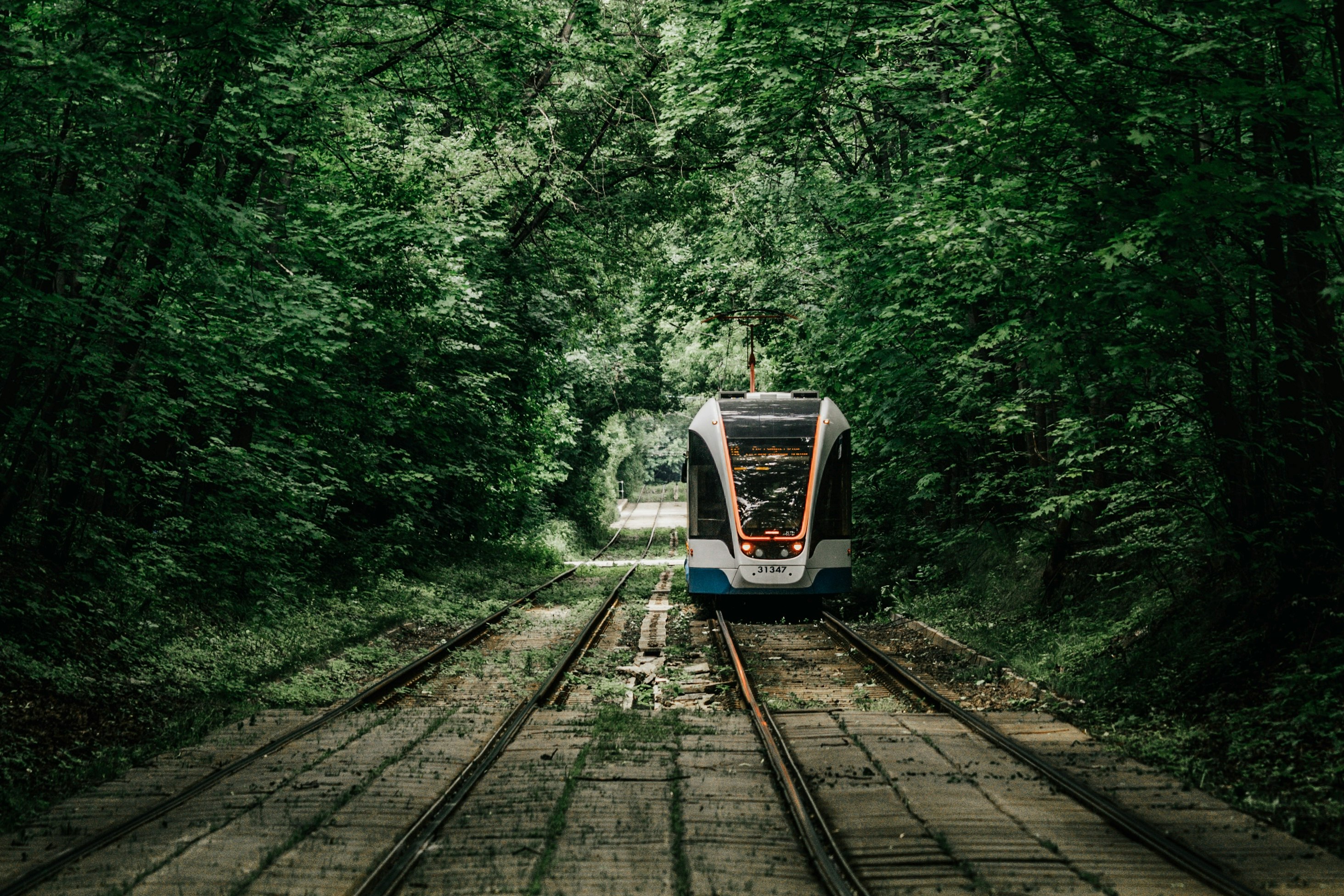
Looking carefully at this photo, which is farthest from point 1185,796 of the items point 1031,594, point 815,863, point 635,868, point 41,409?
point 41,409

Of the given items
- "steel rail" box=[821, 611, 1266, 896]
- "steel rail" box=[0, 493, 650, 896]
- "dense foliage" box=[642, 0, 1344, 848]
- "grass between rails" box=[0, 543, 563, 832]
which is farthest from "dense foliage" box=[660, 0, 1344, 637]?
"grass between rails" box=[0, 543, 563, 832]

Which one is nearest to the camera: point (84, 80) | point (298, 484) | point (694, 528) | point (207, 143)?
point (84, 80)

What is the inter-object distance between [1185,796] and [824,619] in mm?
8998

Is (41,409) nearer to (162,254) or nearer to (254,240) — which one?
(162,254)

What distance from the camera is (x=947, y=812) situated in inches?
229

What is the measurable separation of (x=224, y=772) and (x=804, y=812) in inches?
146

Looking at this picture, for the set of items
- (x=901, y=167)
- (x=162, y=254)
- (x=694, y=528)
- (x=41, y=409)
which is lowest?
(x=694, y=528)

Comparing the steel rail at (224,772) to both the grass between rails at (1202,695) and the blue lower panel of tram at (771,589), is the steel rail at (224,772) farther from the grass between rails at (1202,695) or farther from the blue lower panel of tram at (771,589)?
the grass between rails at (1202,695)

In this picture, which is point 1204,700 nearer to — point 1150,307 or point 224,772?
point 1150,307

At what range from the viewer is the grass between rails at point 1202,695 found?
6.05 m

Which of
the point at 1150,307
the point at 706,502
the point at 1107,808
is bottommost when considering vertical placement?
the point at 1107,808

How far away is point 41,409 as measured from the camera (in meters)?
8.54

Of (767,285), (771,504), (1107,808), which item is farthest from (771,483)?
(1107,808)

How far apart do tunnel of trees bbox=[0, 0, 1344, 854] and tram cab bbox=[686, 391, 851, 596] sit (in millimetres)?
1249
